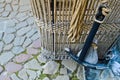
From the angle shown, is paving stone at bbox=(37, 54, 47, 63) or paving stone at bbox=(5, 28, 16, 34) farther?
paving stone at bbox=(5, 28, 16, 34)

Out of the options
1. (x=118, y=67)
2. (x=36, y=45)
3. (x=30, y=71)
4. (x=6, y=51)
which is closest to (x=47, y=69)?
(x=30, y=71)

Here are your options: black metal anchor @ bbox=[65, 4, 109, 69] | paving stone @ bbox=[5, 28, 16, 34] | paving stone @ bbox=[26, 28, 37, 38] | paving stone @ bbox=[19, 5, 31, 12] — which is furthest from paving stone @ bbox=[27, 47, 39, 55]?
paving stone @ bbox=[19, 5, 31, 12]

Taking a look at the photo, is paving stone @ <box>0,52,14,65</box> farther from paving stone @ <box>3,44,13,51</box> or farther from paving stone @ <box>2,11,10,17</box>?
paving stone @ <box>2,11,10,17</box>

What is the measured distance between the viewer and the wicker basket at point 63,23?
1269 millimetres

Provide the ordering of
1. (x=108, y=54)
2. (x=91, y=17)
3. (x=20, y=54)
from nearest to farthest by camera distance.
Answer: (x=91, y=17) < (x=108, y=54) < (x=20, y=54)

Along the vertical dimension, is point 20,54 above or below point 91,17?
below

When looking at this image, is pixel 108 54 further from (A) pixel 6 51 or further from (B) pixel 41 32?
(A) pixel 6 51

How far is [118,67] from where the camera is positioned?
169 centimetres

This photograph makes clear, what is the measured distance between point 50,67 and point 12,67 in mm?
313

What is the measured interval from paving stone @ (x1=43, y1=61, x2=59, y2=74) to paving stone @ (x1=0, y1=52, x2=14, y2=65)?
310mm

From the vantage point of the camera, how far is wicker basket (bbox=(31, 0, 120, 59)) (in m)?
1.27

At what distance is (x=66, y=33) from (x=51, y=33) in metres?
0.10

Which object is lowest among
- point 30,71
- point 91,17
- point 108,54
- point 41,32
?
point 30,71

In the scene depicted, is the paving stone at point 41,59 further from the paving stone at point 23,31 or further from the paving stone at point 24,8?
the paving stone at point 24,8
